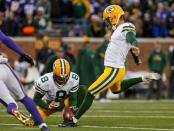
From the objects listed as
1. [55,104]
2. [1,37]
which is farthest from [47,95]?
[1,37]

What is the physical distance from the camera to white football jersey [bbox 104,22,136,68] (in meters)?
10.8

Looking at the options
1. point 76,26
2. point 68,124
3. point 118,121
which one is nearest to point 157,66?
point 76,26

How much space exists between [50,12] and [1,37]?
540 inches

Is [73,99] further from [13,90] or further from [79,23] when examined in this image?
[79,23]

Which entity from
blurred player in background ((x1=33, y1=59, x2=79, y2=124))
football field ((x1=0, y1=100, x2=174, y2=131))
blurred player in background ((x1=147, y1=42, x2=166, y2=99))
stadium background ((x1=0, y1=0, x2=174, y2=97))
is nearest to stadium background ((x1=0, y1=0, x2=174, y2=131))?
stadium background ((x1=0, y1=0, x2=174, y2=97))

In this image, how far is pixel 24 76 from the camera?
20.5 meters

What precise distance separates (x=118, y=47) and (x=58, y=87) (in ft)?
3.47

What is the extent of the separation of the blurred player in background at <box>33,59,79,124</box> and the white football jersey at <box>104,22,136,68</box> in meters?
0.59

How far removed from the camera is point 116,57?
426 inches

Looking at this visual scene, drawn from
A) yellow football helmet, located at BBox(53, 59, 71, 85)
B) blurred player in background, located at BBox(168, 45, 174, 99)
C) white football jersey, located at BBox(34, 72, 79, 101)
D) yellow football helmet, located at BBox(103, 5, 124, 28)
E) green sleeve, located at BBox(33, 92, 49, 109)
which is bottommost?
blurred player in background, located at BBox(168, 45, 174, 99)

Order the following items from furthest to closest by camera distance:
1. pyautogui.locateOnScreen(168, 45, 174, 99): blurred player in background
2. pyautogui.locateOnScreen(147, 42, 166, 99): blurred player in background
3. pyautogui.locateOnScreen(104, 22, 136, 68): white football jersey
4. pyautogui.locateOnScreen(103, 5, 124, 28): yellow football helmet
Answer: pyautogui.locateOnScreen(168, 45, 174, 99): blurred player in background → pyautogui.locateOnScreen(147, 42, 166, 99): blurred player in background → pyautogui.locateOnScreen(103, 5, 124, 28): yellow football helmet → pyautogui.locateOnScreen(104, 22, 136, 68): white football jersey

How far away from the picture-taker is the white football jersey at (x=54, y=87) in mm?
10406

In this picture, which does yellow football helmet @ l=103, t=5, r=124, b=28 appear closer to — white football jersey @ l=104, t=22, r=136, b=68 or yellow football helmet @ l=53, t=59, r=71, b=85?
white football jersey @ l=104, t=22, r=136, b=68

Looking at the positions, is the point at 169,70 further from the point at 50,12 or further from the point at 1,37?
the point at 1,37
